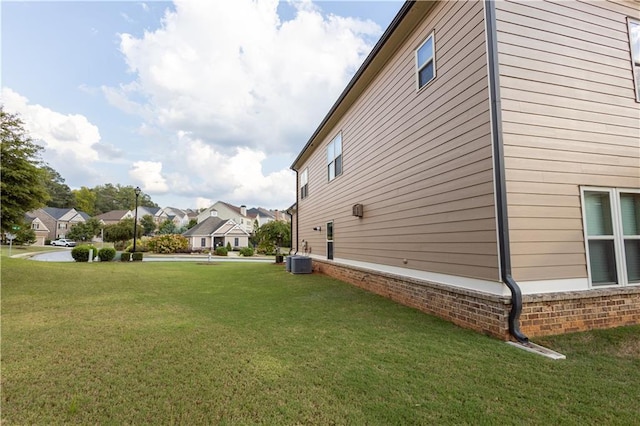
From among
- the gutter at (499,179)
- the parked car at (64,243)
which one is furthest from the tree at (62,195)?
the gutter at (499,179)

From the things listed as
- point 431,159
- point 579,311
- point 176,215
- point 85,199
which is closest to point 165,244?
point 431,159

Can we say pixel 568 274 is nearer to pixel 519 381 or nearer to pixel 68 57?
pixel 519 381

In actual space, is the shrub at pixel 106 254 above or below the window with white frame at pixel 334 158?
below

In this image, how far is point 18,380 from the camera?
2549mm

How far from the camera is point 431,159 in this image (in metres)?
5.08

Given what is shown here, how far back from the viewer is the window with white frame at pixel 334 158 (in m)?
9.99

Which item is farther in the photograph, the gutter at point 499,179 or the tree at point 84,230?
the tree at point 84,230

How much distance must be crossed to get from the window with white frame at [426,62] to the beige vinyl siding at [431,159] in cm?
13

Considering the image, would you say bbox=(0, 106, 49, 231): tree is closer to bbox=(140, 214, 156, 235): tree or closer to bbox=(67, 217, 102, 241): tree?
bbox=(67, 217, 102, 241): tree

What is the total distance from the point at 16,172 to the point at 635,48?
42.1 feet

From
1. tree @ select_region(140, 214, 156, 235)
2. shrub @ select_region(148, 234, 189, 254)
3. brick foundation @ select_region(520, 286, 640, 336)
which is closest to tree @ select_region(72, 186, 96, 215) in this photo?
tree @ select_region(140, 214, 156, 235)

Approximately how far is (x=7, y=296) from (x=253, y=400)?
7.07m

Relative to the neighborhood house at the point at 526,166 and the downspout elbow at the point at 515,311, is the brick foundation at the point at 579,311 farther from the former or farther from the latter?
the downspout elbow at the point at 515,311

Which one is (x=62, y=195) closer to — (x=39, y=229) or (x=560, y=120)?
(x=39, y=229)
